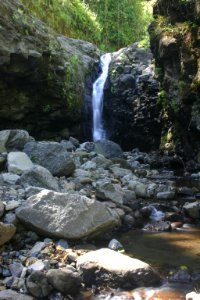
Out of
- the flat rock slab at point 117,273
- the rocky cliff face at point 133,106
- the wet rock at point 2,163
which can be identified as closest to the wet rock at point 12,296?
the flat rock slab at point 117,273

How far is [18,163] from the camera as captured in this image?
7.26m

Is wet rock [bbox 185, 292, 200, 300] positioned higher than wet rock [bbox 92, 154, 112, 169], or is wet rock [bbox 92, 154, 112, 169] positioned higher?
wet rock [bbox 92, 154, 112, 169]

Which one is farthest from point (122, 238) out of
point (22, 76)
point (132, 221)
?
point (22, 76)

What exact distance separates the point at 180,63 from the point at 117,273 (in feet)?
25.8

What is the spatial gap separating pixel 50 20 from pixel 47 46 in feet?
17.8

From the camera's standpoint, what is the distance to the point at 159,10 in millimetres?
11195

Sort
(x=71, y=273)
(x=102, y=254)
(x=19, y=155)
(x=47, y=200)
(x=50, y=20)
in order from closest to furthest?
(x=71, y=273) < (x=102, y=254) < (x=47, y=200) < (x=19, y=155) < (x=50, y=20)

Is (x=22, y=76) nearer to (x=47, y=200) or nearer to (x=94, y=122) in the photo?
Answer: (x=94, y=122)

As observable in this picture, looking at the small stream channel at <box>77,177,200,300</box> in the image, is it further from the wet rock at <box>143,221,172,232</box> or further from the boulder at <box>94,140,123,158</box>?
the boulder at <box>94,140,123,158</box>

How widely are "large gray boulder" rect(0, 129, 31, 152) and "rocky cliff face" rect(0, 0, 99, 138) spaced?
213 centimetres

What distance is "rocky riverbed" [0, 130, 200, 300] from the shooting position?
12.6ft

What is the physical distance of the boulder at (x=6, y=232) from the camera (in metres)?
4.53

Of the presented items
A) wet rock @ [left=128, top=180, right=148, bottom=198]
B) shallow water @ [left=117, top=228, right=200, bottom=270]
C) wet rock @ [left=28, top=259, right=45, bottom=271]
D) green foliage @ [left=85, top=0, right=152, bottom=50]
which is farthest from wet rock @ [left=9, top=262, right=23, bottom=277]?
green foliage @ [left=85, top=0, right=152, bottom=50]

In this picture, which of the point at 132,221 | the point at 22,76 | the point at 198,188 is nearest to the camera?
the point at 132,221
